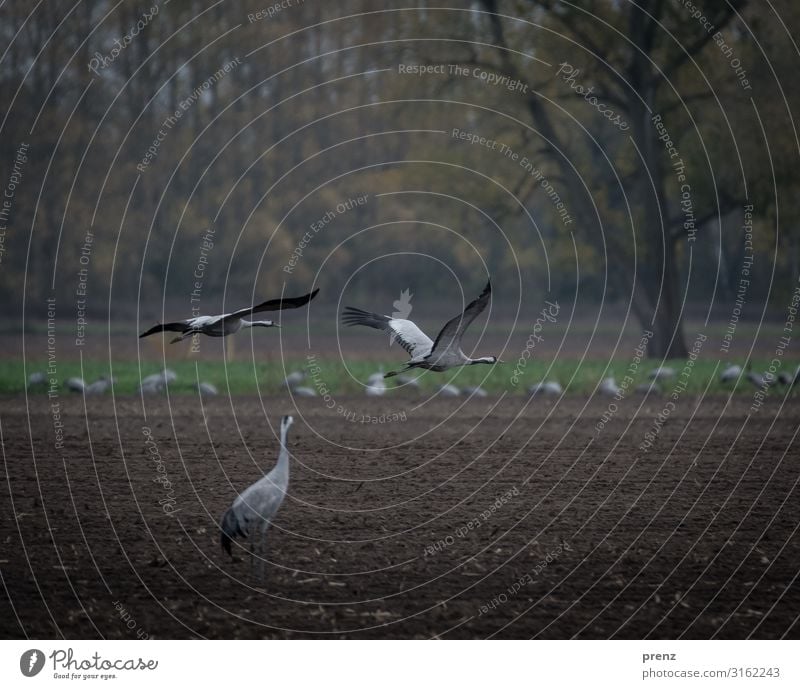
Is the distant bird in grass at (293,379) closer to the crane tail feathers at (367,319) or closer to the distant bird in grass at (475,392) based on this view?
the distant bird in grass at (475,392)

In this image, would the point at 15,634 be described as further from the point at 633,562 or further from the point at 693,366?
the point at 693,366

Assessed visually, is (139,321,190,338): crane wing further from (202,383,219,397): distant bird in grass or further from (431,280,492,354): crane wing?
(202,383,219,397): distant bird in grass

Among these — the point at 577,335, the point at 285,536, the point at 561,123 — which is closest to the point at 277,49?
the point at 561,123

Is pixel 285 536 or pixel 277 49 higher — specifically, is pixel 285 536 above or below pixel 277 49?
below

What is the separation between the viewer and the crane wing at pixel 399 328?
11672mm

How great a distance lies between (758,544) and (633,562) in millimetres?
1485

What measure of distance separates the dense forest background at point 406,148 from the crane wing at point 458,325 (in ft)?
31.0

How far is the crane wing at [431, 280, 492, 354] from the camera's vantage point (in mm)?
9594

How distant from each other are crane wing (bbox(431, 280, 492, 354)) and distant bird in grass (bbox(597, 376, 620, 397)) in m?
13.6

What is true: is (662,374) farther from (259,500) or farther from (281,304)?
(281,304)

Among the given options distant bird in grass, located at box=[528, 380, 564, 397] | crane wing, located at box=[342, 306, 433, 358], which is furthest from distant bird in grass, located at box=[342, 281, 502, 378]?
distant bird in grass, located at box=[528, 380, 564, 397]

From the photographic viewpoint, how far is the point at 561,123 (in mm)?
40375

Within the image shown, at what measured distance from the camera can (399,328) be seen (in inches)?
469

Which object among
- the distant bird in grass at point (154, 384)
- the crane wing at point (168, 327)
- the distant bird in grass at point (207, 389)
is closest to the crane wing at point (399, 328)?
the crane wing at point (168, 327)
